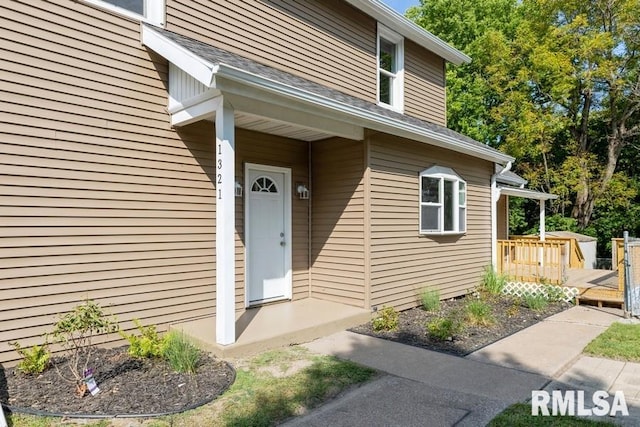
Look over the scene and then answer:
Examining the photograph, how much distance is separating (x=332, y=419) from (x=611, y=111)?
63.0 ft

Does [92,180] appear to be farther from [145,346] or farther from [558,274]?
[558,274]

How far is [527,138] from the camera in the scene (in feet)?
57.9

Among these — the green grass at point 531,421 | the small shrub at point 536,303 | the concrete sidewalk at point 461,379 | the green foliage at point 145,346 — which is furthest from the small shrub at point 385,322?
the small shrub at point 536,303

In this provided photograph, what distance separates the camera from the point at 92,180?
478 cm

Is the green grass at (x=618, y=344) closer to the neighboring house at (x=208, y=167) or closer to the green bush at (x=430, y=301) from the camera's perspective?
the green bush at (x=430, y=301)

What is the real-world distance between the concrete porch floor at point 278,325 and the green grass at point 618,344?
307cm

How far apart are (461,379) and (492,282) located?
5.82 m

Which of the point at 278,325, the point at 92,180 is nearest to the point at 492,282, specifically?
the point at 278,325

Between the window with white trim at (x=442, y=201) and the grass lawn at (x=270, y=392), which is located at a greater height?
the window with white trim at (x=442, y=201)

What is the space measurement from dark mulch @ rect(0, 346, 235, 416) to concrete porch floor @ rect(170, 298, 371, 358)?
0.39 metres

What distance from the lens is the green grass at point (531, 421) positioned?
3242 millimetres

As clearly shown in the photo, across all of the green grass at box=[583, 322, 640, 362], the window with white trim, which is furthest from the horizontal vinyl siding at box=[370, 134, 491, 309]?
the green grass at box=[583, 322, 640, 362]

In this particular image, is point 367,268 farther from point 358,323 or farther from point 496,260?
point 496,260

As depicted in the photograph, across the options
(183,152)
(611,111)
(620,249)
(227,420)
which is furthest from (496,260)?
(611,111)
